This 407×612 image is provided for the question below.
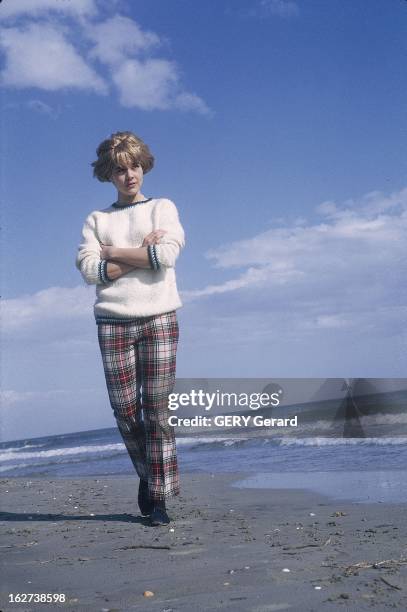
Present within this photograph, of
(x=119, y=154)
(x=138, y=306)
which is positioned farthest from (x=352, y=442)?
(x=119, y=154)

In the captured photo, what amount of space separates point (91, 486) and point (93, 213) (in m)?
4.04

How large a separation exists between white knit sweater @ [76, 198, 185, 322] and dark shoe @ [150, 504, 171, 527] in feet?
3.13

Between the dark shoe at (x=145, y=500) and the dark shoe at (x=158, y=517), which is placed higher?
the dark shoe at (x=145, y=500)

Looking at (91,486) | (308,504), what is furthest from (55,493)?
(308,504)

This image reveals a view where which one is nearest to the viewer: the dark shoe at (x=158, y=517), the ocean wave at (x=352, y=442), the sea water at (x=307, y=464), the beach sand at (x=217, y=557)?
the beach sand at (x=217, y=557)

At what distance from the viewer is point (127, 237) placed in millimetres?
3107

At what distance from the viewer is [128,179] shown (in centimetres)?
312

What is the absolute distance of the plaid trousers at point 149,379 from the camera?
302 centimetres

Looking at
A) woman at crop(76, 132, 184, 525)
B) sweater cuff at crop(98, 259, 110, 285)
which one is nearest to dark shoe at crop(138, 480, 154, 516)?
woman at crop(76, 132, 184, 525)

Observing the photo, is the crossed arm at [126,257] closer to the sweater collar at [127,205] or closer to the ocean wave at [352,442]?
the sweater collar at [127,205]

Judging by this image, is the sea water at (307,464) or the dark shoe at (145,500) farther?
the sea water at (307,464)

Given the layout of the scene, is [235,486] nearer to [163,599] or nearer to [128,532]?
[128,532]

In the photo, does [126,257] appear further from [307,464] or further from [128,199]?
[307,464]

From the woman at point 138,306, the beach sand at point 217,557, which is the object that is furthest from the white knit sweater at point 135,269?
the beach sand at point 217,557
